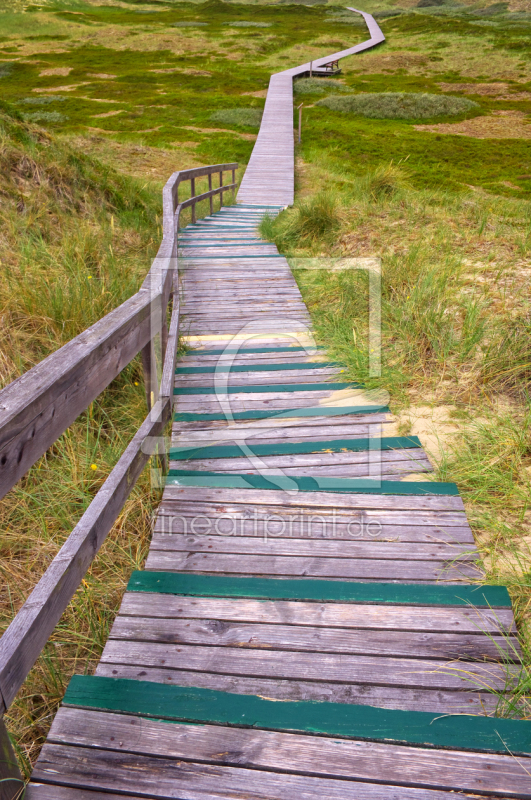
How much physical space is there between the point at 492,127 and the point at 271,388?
19392 mm

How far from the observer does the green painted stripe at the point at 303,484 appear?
268 centimetres

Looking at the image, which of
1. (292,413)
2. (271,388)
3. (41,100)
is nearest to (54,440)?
(292,413)

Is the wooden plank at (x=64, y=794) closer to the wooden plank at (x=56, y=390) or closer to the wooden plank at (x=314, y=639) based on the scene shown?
the wooden plank at (x=314, y=639)

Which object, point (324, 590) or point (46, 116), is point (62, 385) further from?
point (46, 116)

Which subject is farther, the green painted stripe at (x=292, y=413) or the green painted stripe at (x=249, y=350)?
the green painted stripe at (x=249, y=350)

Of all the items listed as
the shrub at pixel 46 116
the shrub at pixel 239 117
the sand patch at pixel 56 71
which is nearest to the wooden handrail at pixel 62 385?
the shrub at pixel 46 116

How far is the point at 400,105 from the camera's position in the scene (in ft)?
67.9

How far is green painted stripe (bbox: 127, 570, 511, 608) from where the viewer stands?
Answer: 2.02 m

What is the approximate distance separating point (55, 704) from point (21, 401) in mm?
1213

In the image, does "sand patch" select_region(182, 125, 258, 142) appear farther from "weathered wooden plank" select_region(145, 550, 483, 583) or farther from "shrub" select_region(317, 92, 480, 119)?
"weathered wooden plank" select_region(145, 550, 483, 583)

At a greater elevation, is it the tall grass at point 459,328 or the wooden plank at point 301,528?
the tall grass at point 459,328

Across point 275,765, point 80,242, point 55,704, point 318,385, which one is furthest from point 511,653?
point 80,242

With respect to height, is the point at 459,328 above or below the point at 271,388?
above

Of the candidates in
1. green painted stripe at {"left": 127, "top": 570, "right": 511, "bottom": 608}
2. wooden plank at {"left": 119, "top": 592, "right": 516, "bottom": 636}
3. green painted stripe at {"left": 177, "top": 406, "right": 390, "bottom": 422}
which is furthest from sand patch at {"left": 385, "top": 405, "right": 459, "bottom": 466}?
wooden plank at {"left": 119, "top": 592, "right": 516, "bottom": 636}
